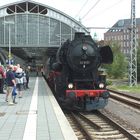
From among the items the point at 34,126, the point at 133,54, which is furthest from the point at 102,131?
the point at 133,54

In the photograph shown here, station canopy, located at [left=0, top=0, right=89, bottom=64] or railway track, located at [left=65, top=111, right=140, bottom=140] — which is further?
station canopy, located at [left=0, top=0, right=89, bottom=64]

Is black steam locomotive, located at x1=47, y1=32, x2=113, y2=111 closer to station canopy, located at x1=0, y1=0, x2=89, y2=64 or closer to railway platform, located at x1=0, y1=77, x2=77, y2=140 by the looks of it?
railway platform, located at x1=0, y1=77, x2=77, y2=140

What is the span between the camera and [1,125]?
39.5 ft

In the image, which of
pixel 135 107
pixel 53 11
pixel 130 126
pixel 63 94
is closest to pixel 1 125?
pixel 130 126

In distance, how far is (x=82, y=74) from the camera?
2123 cm

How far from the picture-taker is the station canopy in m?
87.9

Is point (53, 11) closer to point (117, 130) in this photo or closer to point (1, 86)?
point (1, 86)

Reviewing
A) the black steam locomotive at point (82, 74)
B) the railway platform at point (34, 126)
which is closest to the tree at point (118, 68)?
the black steam locomotive at point (82, 74)

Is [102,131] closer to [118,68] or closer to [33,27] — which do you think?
[118,68]

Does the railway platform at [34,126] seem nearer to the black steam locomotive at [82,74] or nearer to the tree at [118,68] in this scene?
the black steam locomotive at [82,74]

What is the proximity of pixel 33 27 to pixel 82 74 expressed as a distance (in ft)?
228

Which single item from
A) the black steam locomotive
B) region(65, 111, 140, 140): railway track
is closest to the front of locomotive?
the black steam locomotive

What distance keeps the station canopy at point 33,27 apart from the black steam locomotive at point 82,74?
65085 millimetres

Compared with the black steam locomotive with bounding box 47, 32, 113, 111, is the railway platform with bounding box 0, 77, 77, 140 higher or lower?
lower
